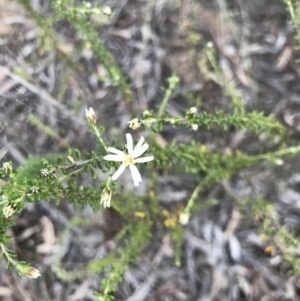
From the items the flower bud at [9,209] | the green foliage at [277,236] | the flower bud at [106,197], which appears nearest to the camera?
the flower bud at [9,209]

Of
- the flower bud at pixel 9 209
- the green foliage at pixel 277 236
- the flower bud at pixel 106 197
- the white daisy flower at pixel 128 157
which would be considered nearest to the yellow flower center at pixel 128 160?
the white daisy flower at pixel 128 157

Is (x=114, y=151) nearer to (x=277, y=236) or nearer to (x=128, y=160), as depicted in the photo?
(x=128, y=160)

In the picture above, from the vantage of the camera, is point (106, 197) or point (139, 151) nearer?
point (106, 197)

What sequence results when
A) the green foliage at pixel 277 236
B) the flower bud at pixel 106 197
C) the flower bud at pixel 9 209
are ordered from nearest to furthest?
1. the flower bud at pixel 9 209
2. the flower bud at pixel 106 197
3. the green foliage at pixel 277 236

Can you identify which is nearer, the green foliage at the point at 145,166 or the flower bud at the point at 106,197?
the flower bud at the point at 106,197

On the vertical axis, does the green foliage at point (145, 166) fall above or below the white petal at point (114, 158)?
below

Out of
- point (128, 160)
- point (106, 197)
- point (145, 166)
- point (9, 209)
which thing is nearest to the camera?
point (9, 209)

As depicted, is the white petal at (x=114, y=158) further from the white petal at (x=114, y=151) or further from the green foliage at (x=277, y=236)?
the green foliage at (x=277, y=236)

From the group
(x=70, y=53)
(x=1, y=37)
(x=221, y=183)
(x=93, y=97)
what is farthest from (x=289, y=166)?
(x=1, y=37)

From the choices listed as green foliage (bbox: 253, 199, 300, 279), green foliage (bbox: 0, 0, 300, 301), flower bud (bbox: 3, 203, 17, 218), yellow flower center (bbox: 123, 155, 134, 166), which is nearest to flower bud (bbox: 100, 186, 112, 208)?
green foliage (bbox: 0, 0, 300, 301)

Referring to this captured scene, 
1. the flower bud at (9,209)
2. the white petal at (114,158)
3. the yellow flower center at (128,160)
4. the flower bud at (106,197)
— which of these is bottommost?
the flower bud at (106,197)

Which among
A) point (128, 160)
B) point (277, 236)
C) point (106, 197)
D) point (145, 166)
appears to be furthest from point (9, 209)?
point (277, 236)

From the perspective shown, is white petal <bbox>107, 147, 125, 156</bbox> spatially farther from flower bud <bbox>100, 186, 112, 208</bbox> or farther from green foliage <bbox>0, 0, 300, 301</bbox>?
flower bud <bbox>100, 186, 112, 208</bbox>
